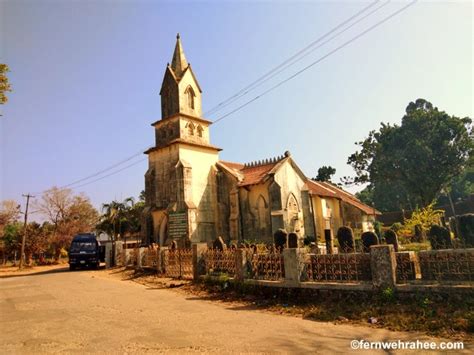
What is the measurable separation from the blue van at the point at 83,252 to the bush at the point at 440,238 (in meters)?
A: 21.0

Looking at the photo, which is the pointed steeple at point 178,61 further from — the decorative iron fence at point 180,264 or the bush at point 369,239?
the bush at point 369,239

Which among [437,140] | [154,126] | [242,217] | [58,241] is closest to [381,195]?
[437,140]

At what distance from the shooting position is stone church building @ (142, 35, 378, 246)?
81.1 feet

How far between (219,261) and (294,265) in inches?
153

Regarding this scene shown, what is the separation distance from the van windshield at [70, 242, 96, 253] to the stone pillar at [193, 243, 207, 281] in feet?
41.6

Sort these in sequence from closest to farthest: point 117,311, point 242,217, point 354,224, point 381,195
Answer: point 117,311, point 242,217, point 354,224, point 381,195

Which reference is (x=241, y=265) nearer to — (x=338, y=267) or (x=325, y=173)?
(x=338, y=267)

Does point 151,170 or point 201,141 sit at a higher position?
point 201,141

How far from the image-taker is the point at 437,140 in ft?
121

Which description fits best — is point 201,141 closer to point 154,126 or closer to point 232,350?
point 154,126

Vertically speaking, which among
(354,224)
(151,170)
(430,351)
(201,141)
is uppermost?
(201,141)

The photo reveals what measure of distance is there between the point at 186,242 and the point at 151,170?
7903mm

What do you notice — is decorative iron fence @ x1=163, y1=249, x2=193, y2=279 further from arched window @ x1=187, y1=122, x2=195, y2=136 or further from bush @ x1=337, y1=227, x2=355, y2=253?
arched window @ x1=187, y1=122, x2=195, y2=136

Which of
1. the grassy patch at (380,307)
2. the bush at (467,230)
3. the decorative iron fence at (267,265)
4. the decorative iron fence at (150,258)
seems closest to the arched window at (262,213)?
the decorative iron fence at (150,258)
